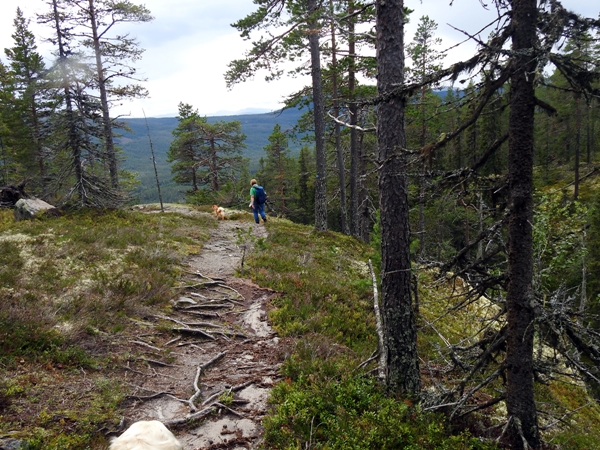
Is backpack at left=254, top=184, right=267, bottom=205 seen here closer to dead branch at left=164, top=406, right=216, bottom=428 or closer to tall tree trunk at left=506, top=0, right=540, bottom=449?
dead branch at left=164, top=406, right=216, bottom=428

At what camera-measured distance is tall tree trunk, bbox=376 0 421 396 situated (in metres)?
5.01

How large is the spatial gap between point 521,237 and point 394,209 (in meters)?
1.73

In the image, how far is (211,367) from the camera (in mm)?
6328

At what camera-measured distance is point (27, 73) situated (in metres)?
30.7

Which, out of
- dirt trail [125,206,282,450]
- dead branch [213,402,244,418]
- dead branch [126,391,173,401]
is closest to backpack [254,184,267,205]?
dirt trail [125,206,282,450]

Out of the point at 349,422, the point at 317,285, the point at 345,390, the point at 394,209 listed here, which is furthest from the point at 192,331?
the point at 394,209

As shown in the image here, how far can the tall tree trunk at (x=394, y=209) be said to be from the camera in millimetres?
5012

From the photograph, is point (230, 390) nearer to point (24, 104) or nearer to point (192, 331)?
point (192, 331)

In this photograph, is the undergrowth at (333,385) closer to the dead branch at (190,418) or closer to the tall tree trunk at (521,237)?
the tall tree trunk at (521,237)

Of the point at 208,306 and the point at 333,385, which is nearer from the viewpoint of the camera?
the point at 333,385

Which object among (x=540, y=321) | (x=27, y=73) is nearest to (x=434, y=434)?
(x=540, y=321)

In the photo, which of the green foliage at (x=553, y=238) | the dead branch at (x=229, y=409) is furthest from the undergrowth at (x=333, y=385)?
the green foliage at (x=553, y=238)

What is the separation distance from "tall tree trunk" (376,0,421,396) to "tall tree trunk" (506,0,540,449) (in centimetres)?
136

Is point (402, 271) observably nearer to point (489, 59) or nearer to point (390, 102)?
point (390, 102)
